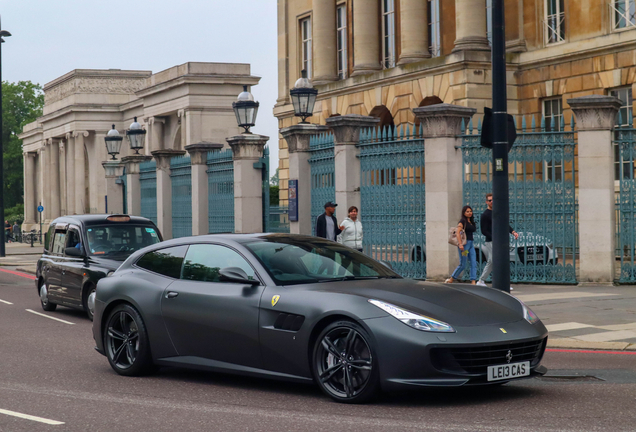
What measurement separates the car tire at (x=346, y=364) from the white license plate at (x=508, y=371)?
2.82 ft

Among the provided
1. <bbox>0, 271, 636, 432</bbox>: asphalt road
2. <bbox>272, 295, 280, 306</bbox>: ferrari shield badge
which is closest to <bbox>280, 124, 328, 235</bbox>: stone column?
<bbox>0, 271, 636, 432</bbox>: asphalt road

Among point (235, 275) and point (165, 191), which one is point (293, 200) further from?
point (235, 275)

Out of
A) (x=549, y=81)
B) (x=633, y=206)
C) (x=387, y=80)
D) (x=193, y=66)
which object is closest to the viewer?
(x=633, y=206)

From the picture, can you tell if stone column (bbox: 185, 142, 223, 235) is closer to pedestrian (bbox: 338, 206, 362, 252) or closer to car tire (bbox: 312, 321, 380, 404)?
pedestrian (bbox: 338, 206, 362, 252)

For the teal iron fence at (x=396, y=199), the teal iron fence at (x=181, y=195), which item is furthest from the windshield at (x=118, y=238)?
the teal iron fence at (x=181, y=195)

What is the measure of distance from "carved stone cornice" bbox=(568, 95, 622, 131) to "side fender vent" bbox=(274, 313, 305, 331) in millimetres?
10806

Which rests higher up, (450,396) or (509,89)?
(509,89)

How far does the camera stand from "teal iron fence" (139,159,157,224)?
101 feet

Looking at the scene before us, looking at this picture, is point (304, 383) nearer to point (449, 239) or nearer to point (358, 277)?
point (358, 277)

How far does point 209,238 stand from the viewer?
28.3ft

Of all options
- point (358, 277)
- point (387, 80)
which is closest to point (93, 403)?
point (358, 277)

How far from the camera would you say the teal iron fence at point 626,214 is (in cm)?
1669

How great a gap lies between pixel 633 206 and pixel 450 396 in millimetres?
10592

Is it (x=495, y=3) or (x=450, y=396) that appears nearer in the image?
(x=450, y=396)
